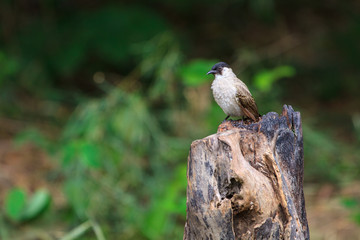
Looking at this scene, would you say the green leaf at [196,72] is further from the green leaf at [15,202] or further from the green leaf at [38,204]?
the green leaf at [15,202]

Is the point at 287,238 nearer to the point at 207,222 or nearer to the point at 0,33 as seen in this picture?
the point at 207,222

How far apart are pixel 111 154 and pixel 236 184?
2.95 m

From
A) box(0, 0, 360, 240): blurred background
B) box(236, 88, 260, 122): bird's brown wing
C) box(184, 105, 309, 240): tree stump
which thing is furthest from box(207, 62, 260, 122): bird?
box(0, 0, 360, 240): blurred background

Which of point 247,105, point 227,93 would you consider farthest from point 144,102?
point 247,105

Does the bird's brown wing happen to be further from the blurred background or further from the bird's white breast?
the blurred background

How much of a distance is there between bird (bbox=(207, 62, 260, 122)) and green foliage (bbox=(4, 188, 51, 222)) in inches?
80.0

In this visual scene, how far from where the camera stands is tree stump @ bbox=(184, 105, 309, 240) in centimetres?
225

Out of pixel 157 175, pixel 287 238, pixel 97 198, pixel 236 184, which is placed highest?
pixel 157 175

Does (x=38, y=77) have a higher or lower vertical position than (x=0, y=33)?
lower

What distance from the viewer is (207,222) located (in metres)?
2.26

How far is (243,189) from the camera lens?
2.25 m

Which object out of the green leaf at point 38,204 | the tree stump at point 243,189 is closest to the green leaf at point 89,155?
the green leaf at point 38,204

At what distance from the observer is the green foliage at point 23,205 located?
164 inches

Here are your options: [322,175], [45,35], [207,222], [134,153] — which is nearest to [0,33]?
[45,35]
